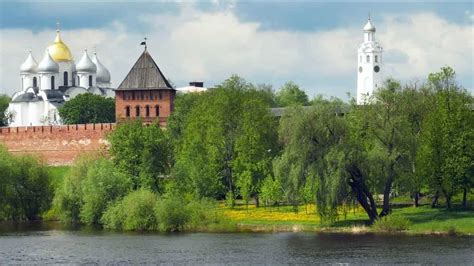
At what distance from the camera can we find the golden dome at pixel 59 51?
391ft

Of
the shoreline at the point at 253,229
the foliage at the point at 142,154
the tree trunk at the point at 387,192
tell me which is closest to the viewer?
the shoreline at the point at 253,229

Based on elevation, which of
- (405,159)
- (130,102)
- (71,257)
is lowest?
(71,257)

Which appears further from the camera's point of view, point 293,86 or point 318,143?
point 293,86

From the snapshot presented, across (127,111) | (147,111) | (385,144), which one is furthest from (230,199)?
(127,111)

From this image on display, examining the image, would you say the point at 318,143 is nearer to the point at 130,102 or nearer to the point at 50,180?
the point at 50,180

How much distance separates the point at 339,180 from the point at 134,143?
15844mm

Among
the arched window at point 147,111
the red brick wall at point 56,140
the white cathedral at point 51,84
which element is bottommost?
the red brick wall at point 56,140

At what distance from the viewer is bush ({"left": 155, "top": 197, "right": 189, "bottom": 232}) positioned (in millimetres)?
55000

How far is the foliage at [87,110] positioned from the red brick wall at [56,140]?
10.7 metres

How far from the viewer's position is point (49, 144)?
9412 centimetres

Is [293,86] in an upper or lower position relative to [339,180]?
upper

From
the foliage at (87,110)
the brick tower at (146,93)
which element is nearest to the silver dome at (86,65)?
the foliage at (87,110)

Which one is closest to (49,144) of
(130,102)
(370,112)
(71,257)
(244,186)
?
(130,102)

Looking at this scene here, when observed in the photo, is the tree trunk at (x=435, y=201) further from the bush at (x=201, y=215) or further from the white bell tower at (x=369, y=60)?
the white bell tower at (x=369, y=60)
